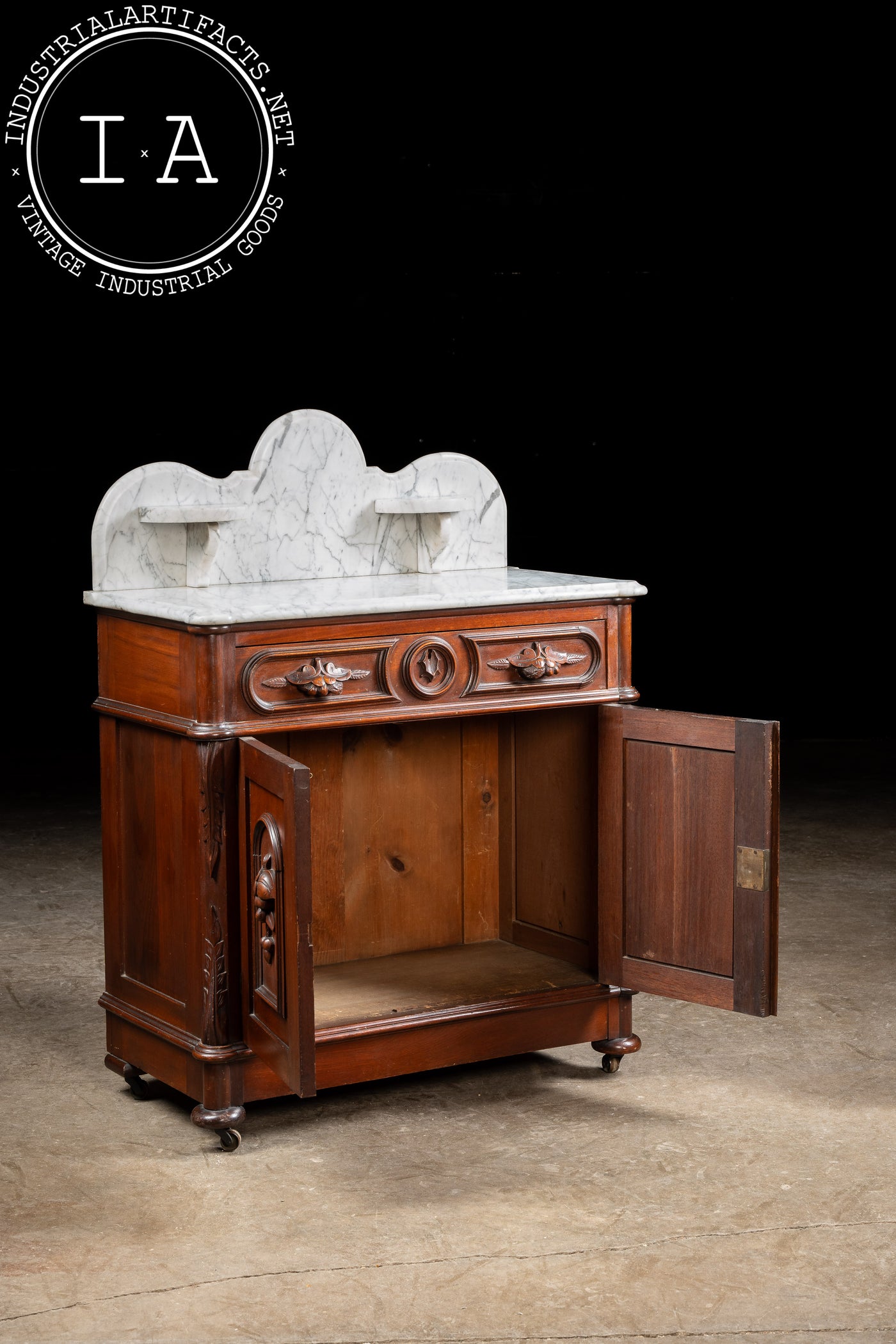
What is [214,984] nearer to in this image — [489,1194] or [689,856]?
[489,1194]

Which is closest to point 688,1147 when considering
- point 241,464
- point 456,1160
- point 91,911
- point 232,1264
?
point 456,1160

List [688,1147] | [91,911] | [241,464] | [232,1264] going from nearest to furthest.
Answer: [232,1264] → [688,1147] → [91,911] → [241,464]

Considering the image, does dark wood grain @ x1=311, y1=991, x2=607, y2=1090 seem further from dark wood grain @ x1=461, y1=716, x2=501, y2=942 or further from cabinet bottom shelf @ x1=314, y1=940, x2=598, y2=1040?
dark wood grain @ x1=461, y1=716, x2=501, y2=942

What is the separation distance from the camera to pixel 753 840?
11.6 feet

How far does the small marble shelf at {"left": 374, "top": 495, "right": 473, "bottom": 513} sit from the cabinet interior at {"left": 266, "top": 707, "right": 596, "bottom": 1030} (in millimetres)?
473

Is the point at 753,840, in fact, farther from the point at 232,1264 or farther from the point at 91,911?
the point at 91,911

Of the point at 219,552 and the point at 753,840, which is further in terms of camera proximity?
the point at 219,552

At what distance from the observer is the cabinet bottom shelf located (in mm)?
3705

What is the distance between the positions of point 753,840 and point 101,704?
1.34 metres

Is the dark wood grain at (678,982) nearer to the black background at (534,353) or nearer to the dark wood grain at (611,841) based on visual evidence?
the dark wood grain at (611,841)

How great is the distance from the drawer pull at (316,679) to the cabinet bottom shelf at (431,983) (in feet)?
2.15

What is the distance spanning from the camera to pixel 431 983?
12.9ft

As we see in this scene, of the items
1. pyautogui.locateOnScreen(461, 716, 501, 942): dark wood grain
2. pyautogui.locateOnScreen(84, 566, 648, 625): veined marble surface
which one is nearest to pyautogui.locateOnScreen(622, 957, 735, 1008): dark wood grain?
pyautogui.locateOnScreen(461, 716, 501, 942): dark wood grain

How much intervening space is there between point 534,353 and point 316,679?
4.23 meters
